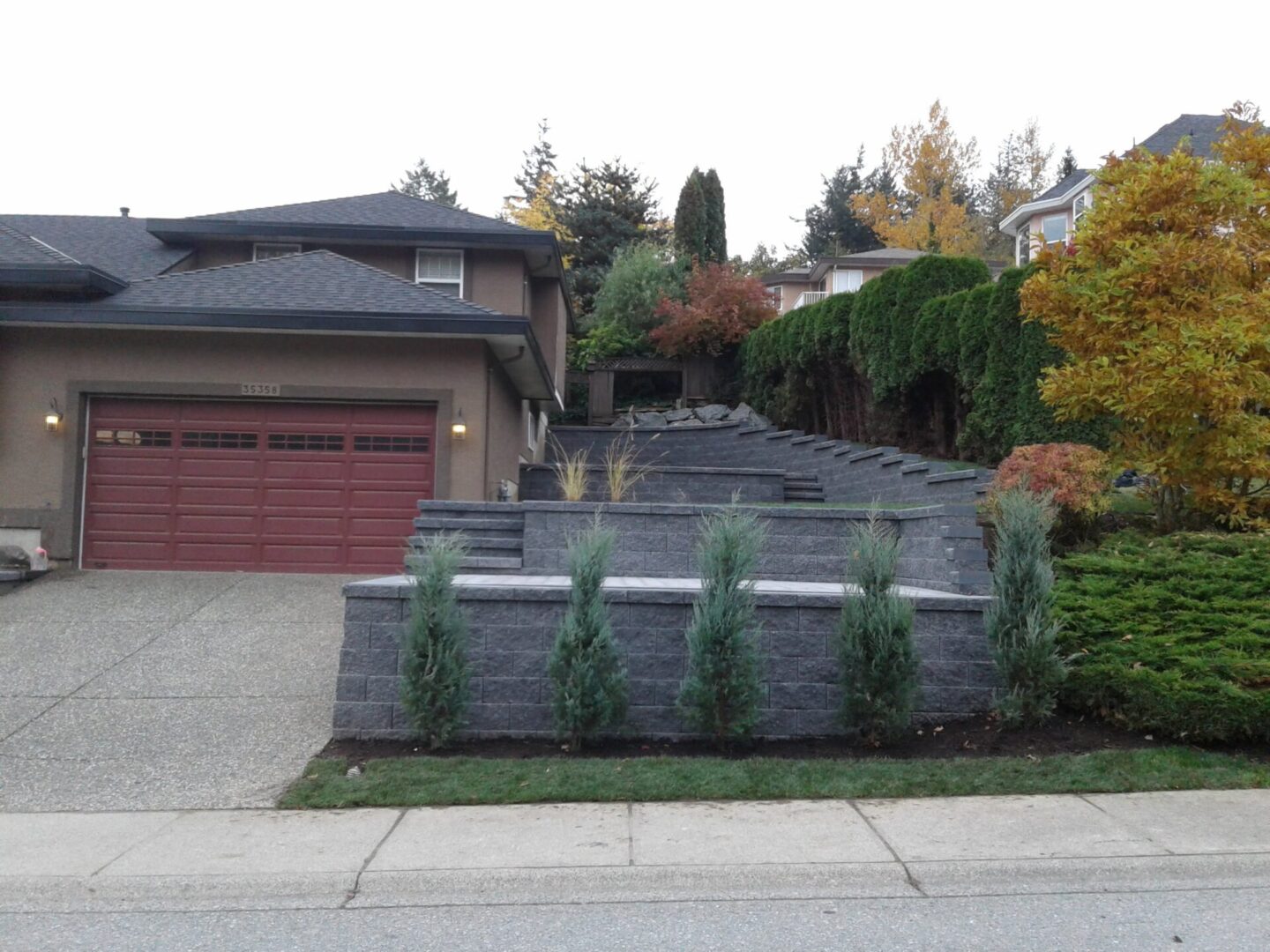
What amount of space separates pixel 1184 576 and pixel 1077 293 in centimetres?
295

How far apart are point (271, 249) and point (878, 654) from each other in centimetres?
1361

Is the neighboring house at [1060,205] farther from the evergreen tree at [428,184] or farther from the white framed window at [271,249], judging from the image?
the evergreen tree at [428,184]

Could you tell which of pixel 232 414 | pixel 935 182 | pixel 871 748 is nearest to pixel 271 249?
pixel 232 414

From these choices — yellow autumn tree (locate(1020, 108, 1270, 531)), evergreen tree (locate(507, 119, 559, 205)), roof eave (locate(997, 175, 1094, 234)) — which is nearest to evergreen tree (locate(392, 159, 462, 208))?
evergreen tree (locate(507, 119, 559, 205))

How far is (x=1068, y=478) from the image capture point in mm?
9008

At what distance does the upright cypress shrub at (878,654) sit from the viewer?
686 centimetres

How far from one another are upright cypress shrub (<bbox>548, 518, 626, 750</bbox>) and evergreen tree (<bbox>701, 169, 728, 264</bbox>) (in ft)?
89.4

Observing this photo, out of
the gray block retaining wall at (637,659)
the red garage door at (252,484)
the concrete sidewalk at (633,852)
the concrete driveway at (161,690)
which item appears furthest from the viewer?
the red garage door at (252,484)

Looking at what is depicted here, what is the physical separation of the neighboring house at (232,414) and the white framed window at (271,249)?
3.31 meters

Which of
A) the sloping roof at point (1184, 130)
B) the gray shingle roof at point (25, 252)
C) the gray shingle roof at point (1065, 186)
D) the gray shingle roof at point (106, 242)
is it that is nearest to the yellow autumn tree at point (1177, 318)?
the gray shingle roof at point (25, 252)

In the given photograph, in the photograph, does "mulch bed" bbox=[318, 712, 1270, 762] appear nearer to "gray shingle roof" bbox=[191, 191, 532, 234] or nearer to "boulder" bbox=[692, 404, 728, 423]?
"gray shingle roof" bbox=[191, 191, 532, 234]

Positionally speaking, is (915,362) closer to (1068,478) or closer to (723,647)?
(1068,478)

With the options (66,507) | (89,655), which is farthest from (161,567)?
(89,655)

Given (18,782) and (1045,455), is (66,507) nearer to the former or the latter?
(18,782)
